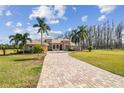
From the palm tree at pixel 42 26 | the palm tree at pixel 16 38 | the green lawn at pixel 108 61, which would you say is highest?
the palm tree at pixel 42 26

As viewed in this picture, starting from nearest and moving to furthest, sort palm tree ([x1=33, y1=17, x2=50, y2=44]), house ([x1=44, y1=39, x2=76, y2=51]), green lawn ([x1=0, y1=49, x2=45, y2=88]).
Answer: green lawn ([x1=0, y1=49, x2=45, y2=88]), palm tree ([x1=33, y1=17, x2=50, y2=44]), house ([x1=44, y1=39, x2=76, y2=51])

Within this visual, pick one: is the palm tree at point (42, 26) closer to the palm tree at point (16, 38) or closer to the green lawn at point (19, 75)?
the palm tree at point (16, 38)

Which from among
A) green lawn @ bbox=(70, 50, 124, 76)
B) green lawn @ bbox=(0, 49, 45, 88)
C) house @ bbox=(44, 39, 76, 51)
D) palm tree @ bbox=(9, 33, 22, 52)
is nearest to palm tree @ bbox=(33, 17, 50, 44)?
palm tree @ bbox=(9, 33, 22, 52)

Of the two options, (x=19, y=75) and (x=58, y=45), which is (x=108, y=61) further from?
(x=58, y=45)

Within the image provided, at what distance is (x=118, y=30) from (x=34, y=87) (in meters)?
61.0

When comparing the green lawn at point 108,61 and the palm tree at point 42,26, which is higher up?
the palm tree at point 42,26

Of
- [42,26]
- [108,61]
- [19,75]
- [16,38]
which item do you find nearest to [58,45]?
[42,26]

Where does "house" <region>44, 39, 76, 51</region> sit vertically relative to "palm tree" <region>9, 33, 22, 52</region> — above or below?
below

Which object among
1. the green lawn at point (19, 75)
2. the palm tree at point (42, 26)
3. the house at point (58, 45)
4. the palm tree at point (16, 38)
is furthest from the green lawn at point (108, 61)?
the house at point (58, 45)

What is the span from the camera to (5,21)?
50.9 meters

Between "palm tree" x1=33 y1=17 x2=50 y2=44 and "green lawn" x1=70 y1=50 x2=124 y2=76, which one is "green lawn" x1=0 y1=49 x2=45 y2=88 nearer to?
"green lawn" x1=70 y1=50 x2=124 y2=76
